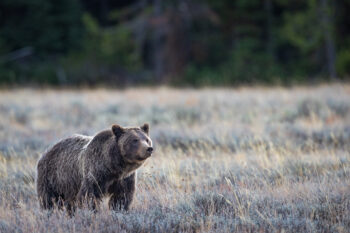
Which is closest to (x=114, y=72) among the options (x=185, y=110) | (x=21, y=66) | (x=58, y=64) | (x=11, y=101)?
(x=58, y=64)

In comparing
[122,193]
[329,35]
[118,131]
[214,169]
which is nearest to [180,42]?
[329,35]

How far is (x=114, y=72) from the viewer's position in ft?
86.6

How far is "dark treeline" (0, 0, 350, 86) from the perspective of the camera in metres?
23.9

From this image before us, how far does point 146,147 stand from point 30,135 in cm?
662

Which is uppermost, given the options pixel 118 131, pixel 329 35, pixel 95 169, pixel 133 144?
pixel 118 131

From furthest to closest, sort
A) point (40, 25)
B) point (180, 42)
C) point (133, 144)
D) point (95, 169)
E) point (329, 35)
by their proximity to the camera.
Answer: point (40, 25) < point (180, 42) < point (329, 35) < point (95, 169) < point (133, 144)

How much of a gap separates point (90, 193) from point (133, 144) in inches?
27.7

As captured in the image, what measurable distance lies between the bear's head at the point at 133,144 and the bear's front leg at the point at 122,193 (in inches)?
12.0

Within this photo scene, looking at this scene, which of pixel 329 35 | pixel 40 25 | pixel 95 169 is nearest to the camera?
pixel 95 169

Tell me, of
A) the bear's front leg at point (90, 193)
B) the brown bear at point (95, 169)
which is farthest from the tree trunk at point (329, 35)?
the bear's front leg at point (90, 193)

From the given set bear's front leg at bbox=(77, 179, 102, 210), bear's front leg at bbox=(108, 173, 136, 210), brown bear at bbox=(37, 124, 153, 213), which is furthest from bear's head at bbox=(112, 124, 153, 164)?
bear's front leg at bbox=(77, 179, 102, 210)

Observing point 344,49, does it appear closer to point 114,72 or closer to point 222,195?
point 114,72

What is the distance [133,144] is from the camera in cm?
452

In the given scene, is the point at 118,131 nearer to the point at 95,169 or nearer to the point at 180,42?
the point at 95,169
